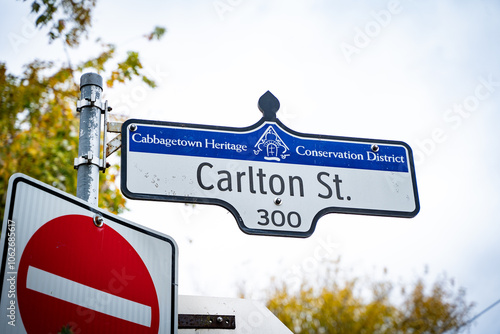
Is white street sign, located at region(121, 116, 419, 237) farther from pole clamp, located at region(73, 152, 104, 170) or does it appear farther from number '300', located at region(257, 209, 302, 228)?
pole clamp, located at region(73, 152, 104, 170)

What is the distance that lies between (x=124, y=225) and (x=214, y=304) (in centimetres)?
45

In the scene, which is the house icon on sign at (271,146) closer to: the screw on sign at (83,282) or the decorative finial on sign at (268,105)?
the decorative finial on sign at (268,105)

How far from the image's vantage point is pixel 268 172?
188cm

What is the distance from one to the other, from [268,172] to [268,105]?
11.9 inches

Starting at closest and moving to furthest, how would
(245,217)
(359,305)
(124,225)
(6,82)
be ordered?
(124,225) → (245,217) → (6,82) → (359,305)

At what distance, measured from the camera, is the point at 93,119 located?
65.8 inches

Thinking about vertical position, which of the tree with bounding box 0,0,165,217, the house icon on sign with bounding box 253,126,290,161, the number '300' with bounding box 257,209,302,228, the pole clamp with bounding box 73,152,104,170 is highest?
the tree with bounding box 0,0,165,217

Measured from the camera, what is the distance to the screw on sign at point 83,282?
1124 mm

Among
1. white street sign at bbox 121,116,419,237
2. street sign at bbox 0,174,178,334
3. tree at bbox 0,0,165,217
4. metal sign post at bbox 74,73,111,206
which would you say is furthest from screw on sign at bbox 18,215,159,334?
tree at bbox 0,0,165,217

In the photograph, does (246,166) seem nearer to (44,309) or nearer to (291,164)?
(291,164)

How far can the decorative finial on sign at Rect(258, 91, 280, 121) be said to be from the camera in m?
2.05

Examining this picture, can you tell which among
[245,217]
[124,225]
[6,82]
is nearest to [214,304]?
[245,217]

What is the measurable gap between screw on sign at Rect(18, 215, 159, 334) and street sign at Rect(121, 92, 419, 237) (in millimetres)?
398

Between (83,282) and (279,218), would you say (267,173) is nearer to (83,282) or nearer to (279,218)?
(279,218)
